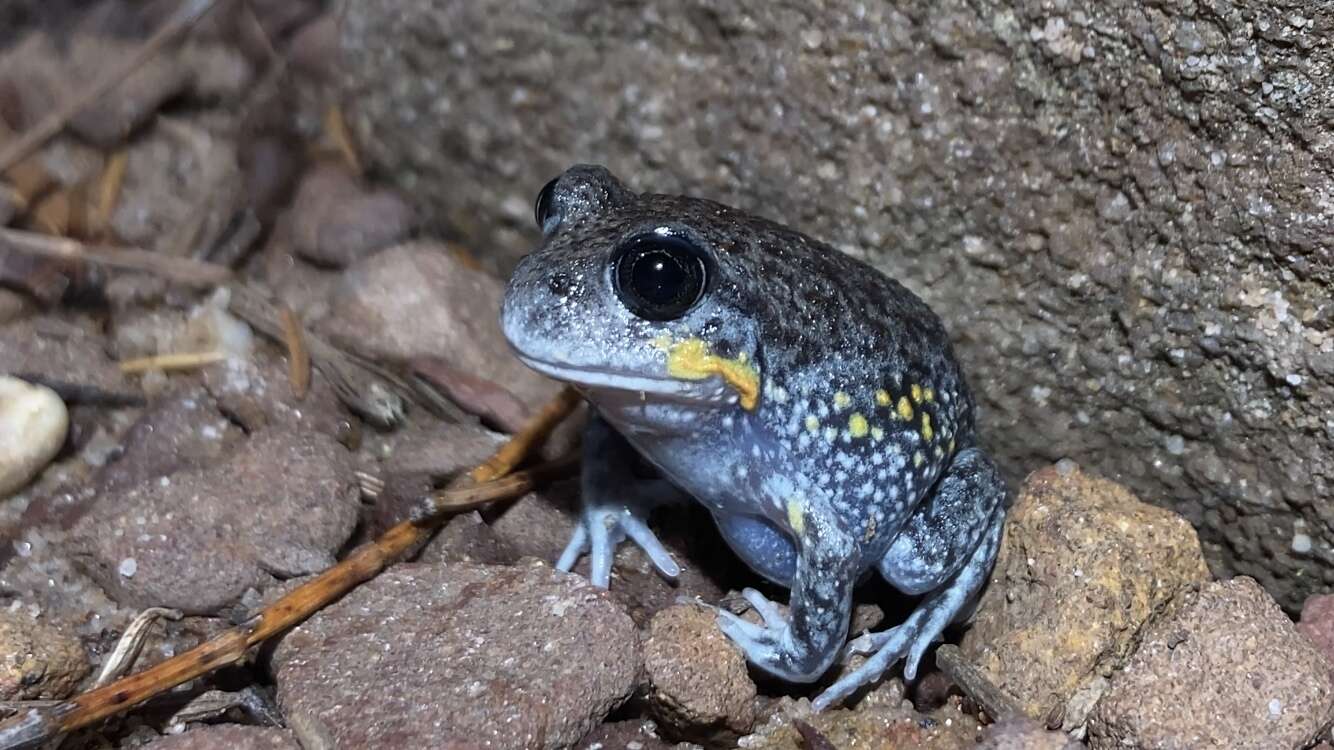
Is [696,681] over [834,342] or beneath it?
beneath

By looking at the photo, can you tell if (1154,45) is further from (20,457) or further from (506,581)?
(20,457)

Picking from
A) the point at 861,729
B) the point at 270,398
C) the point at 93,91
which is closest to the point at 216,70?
the point at 93,91

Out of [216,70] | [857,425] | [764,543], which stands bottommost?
[764,543]

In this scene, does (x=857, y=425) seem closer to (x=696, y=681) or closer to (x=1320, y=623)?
(x=696, y=681)

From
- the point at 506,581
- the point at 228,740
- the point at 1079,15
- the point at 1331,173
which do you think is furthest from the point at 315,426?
the point at 1331,173

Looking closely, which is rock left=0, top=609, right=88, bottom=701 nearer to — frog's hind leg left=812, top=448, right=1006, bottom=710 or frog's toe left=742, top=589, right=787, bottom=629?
frog's toe left=742, top=589, right=787, bottom=629

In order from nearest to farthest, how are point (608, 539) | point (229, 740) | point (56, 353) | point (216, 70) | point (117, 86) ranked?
point (229, 740) < point (608, 539) < point (56, 353) < point (117, 86) < point (216, 70)
